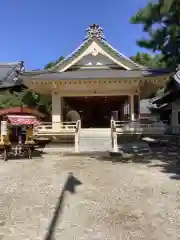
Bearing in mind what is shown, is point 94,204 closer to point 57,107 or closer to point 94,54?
point 57,107

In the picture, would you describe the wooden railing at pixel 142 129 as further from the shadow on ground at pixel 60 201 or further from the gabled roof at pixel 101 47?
the shadow on ground at pixel 60 201

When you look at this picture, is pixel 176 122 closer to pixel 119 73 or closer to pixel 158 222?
pixel 119 73

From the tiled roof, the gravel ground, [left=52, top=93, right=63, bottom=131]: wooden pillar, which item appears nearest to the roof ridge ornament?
the tiled roof

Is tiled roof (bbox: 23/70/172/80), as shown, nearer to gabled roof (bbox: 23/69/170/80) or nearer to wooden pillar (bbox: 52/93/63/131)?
gabled roof (bbox: 23/69/170/80)

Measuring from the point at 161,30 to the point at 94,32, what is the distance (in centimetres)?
1129

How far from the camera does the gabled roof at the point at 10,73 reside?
29734 mm

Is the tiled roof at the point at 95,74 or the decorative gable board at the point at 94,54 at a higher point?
the decorative gable board at the point at 94,54

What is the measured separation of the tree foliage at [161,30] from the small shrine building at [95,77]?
20.0ft

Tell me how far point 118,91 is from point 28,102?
964 centimetres

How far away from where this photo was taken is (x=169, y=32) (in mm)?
12195

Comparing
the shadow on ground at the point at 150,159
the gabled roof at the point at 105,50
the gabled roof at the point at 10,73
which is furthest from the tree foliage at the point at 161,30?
the gabled roof at the point at 10,73

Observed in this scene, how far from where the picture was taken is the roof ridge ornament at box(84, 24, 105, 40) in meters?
22.9

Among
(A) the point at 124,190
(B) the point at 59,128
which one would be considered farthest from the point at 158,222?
(B) the point at 59,128

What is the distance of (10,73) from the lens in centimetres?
3238
